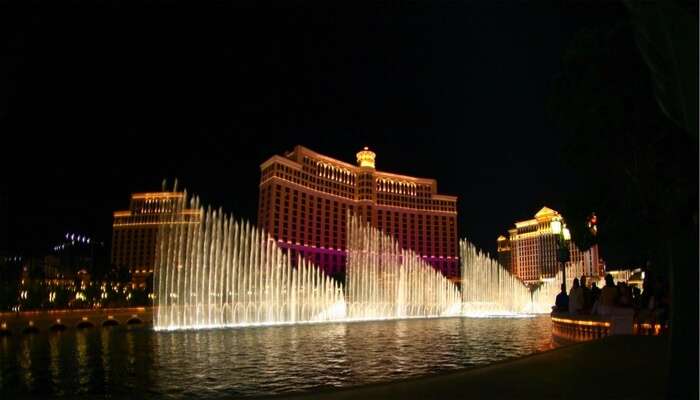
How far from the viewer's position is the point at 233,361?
14.1m

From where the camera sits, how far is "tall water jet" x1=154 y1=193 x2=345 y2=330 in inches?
1233

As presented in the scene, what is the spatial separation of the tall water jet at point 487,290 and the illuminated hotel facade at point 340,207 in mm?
53159

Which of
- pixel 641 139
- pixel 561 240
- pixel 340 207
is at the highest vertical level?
pixel 340 207

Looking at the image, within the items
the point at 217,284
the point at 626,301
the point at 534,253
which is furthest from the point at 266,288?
the point at 534,253

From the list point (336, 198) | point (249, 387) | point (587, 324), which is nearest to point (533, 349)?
point (587, 324)

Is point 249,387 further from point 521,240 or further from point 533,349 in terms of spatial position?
point 521,240

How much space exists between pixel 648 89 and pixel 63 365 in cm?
1452

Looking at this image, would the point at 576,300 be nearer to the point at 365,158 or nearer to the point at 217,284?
the point at 217,284

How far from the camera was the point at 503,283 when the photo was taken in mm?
51062

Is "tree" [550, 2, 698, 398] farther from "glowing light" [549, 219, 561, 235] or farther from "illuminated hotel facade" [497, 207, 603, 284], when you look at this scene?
"illuminated hotel facade" [497, 207, 603, 284]

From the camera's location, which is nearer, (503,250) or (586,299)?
(586,299)

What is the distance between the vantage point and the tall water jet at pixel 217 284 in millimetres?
31328

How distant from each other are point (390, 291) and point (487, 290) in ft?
28.7

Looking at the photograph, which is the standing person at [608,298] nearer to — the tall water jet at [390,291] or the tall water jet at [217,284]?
the tall water jet at [217,284]
